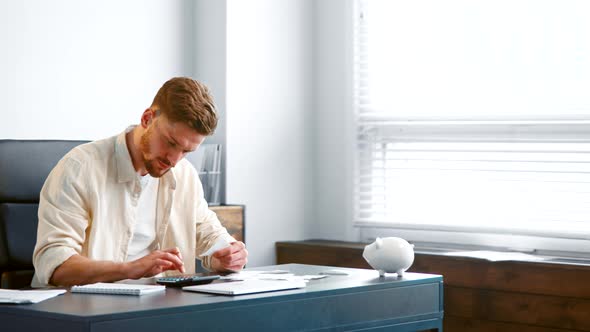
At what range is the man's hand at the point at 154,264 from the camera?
247 cm

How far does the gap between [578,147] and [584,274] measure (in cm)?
56

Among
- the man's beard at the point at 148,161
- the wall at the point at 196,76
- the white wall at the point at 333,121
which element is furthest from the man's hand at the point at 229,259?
the white wall at the point at 333,121

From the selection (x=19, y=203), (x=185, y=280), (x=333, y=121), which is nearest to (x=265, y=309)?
(x=185, y=280)

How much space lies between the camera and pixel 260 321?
2279mm

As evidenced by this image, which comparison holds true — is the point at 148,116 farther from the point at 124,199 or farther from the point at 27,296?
the point at 27,296

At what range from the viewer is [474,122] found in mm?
4016

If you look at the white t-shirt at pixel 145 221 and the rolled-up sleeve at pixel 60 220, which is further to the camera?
the white t-shirt at pixel 145 221

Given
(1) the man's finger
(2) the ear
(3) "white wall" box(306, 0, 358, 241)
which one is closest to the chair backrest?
(2) the ear

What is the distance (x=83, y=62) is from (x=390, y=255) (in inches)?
65.3

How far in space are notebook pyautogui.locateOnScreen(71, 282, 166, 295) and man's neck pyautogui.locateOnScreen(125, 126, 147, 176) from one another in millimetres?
517

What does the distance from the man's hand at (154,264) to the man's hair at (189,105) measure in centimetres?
42

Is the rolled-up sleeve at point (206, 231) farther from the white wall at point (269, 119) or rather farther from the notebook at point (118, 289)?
the white wall at point (269, 119)

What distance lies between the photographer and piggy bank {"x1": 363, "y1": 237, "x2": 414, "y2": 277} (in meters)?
2.79

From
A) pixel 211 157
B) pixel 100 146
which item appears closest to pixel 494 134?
pixel 211 157
